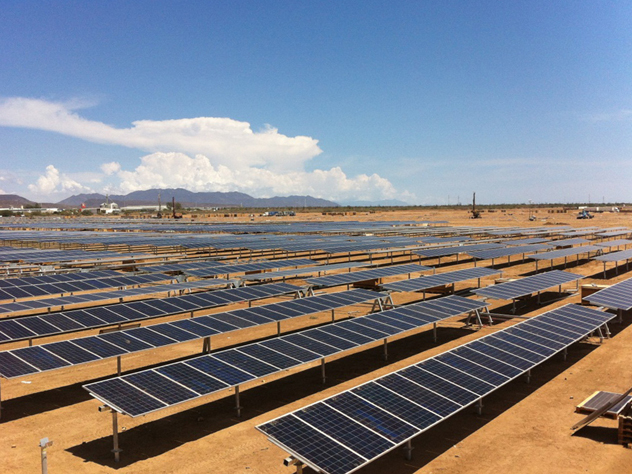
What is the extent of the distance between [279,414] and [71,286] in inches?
755

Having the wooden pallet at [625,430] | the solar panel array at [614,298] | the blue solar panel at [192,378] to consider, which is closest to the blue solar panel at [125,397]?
the blue solar panel at [192,378]

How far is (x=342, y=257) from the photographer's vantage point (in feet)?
182

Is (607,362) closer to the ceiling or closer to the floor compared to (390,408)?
closer to the floor

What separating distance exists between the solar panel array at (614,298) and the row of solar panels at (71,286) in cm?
2489

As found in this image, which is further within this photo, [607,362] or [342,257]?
[342,257]

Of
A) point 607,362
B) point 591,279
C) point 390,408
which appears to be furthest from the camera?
point 591,279

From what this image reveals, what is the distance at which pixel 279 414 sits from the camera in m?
14.7

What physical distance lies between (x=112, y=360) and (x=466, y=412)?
14420mm

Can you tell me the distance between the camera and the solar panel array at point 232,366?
1216 centimetres

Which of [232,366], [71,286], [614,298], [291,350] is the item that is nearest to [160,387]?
[232,366]

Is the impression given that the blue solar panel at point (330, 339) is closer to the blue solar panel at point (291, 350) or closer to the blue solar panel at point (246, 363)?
the blue solar panel at point (291, 350)

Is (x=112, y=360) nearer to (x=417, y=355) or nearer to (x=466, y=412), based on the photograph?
(x=417, y=355)

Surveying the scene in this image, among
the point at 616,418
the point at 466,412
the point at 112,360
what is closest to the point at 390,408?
the point at 466,412

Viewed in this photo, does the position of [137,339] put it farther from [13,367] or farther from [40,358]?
[13,367]
